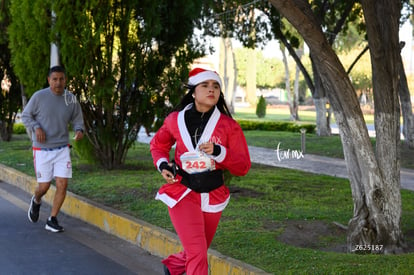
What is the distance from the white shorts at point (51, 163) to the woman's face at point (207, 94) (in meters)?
3.89

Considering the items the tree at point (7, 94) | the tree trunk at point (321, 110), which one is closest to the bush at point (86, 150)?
the tree at point (7, 94)

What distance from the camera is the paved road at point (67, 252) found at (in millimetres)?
6840

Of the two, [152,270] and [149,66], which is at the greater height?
[149,66]

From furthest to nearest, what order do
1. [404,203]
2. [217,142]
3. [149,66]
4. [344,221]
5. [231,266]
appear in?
[149,66], [404,203], [344,221], [231,266], [217,142]

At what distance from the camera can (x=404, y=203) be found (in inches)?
392

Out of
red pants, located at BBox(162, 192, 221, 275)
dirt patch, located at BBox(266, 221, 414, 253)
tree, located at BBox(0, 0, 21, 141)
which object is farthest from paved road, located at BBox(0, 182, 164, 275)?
tree, located at BBox(0, 0, 21, 141)

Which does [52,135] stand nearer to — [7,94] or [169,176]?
[169,176]

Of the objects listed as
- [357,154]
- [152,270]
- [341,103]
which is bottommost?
[152,270]

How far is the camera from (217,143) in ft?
16.3

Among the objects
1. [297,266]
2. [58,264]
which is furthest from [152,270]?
[297,266]

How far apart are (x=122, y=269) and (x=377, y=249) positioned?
2.35 meters

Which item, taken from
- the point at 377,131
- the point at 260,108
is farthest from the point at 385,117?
the point at 260,108

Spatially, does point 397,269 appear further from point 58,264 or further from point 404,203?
point 404,203

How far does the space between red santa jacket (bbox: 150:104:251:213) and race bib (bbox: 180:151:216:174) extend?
52 mm
